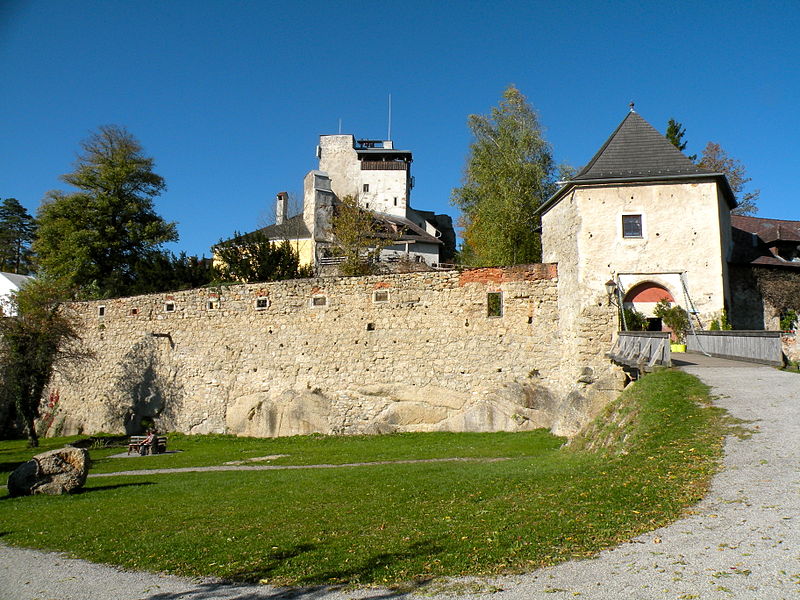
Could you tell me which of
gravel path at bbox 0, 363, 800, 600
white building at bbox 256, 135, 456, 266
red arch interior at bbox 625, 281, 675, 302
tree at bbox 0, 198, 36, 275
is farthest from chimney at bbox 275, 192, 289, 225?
gravel path at bbox 0, 363, 800, 600

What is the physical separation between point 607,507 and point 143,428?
78.2ft

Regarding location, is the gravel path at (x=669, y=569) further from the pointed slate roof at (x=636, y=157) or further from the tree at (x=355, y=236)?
the tree at (x=355, y=236)

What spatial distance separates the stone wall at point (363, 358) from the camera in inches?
769

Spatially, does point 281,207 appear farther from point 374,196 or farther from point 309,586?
point 309,586

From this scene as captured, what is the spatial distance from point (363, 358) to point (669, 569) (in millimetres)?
17209

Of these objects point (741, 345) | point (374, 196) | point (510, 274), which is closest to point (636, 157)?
point (510, 274)

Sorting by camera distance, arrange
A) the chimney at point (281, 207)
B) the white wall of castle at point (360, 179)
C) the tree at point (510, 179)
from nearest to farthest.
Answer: the tree at point (510, 179), the chimney at point (281, 207), the white wall of castle at point (360, 179)

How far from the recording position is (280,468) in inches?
592

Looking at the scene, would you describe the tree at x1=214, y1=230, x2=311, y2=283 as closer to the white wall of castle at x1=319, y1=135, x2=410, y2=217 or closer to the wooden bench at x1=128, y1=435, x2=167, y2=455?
the wooden bench at x1=128, y1=435, x2=167, y2=455

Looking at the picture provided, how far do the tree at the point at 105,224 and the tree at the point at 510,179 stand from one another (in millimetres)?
19419

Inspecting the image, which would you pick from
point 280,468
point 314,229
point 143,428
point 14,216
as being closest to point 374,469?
point 280,468

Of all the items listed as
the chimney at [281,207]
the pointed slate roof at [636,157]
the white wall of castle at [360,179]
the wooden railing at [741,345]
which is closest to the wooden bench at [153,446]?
the pointed slate roof at [636,157]

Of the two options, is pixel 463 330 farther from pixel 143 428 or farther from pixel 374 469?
pixel 143 428

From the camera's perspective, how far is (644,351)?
47.8 feet
